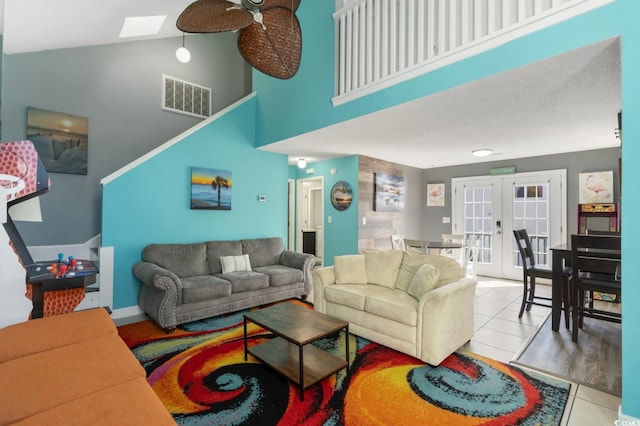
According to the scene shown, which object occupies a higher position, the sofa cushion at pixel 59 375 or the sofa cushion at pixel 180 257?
the sofa cushion at pixel 180 257

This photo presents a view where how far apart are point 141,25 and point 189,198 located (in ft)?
8.89

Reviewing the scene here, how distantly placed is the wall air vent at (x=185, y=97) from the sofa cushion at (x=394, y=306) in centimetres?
463

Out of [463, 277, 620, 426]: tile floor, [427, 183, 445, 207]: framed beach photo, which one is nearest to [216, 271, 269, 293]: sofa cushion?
[463, 277, 620, 426]: tile floor

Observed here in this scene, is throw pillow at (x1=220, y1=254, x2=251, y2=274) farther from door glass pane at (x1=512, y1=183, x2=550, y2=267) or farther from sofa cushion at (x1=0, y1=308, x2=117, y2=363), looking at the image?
door glass pane at (x1=512, y1=183, x2=550, y2=267)

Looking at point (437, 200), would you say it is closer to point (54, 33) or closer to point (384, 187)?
point (384, 187)

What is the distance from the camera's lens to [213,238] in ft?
14.9

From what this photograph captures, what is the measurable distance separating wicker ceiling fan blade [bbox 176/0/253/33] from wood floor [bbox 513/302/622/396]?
10.9 feet

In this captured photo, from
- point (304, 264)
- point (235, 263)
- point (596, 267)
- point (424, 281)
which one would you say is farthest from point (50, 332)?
point (596, 267)

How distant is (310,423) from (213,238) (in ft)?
10.7

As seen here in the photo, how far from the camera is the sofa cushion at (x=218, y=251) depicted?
4105mm

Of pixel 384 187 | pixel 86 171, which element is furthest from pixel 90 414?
pixel 384 187

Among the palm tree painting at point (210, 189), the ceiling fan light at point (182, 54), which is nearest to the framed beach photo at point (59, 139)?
the palm tree painting at point (210, 189)

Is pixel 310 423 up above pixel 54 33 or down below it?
below

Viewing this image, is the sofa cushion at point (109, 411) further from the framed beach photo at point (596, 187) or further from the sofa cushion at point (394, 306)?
the framed beach photo at point (596, 187)
